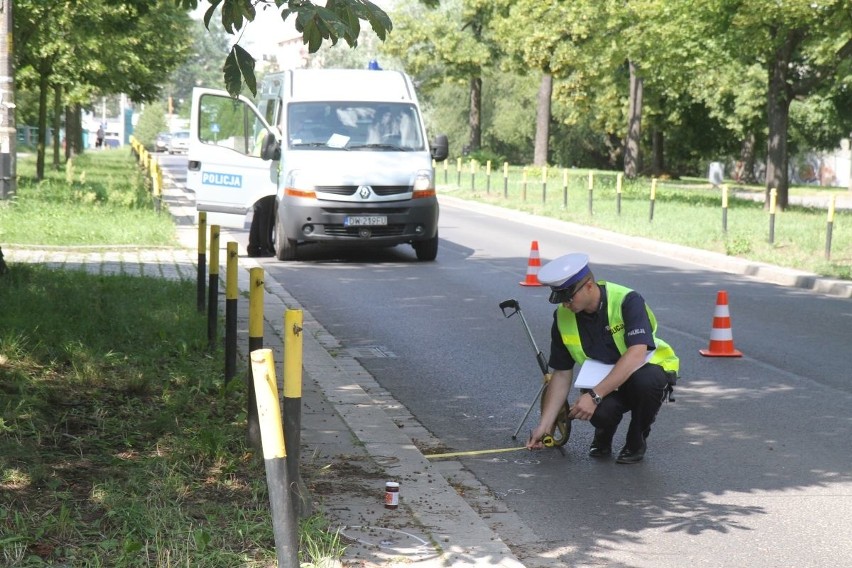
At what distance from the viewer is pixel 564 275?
6355mm

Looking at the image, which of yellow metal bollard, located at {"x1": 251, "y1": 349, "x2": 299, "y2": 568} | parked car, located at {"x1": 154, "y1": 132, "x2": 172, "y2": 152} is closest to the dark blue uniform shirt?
yellow metal bollard, located at {"x1": 251, "y1": 349, "x2": 299, "y2": 568}

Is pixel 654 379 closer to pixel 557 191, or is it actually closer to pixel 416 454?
pixel 416 454

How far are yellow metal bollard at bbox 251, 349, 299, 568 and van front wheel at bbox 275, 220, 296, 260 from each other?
1283 cm

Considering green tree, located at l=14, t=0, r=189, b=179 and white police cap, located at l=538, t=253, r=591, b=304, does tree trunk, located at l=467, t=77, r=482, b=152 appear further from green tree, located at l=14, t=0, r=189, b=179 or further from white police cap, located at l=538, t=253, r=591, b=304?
white police cap, located at l=538, t=253, r=591, b=304

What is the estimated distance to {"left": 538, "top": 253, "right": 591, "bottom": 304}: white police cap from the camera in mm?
6355

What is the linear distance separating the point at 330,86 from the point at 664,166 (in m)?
48.3

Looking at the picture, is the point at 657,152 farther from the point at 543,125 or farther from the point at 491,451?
the point at 491,451

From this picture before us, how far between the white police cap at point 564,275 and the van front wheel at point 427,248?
11.0 meters

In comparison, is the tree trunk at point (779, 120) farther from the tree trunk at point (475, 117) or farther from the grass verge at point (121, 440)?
the tree trunk at point (475, 117)

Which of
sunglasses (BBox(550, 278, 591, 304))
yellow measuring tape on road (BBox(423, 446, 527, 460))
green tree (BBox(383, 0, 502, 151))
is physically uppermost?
green tree (BBox(383, 0, 502, 151))

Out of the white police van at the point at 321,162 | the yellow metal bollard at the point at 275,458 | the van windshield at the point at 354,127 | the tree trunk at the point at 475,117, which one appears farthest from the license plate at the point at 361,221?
the tree trunk at the point at 475,117

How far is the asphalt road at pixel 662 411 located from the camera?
5504mm

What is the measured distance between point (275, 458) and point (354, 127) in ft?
45.0

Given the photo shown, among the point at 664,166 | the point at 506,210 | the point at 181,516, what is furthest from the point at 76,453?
the point at 664,166
